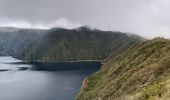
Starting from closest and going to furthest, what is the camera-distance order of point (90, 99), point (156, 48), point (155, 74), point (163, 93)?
1. point (163, 93)
2. point (155, 74)
3. point (90, 99)
4. point (156, 48)

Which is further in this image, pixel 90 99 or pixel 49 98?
pixel 49 98

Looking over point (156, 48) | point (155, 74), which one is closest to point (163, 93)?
point (155, 74)

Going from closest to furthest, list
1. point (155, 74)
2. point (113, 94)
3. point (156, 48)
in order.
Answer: point (155, 74) < point (113, 94) < point (156, 48)

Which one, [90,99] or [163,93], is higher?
[163,93]

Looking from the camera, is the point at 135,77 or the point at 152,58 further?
the point at 152,58

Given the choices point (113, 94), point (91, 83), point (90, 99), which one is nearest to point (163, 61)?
point (113, 94)

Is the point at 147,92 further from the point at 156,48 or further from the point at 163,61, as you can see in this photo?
the point at 156,48

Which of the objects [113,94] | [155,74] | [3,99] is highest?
[155,74]

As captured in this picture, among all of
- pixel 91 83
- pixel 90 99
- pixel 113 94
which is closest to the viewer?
pixel 113 94

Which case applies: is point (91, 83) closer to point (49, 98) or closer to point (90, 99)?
point (49, 98)
